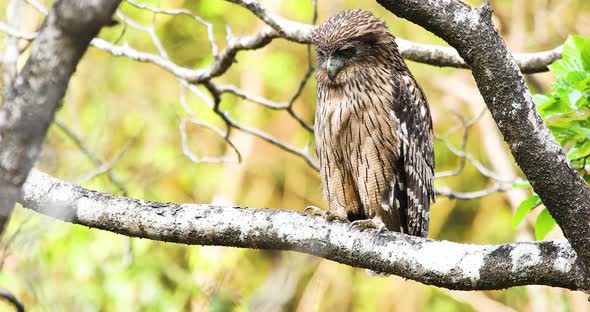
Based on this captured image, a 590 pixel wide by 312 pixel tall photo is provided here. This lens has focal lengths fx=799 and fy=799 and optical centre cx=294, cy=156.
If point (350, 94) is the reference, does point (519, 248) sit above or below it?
above

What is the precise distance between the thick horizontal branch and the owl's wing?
92 centimetres

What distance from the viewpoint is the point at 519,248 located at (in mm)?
2438

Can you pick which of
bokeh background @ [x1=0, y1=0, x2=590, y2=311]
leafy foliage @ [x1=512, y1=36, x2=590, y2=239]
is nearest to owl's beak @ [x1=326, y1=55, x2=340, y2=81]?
leafy foliage @ [x1=512, y1=36, x2=590, y2=239]

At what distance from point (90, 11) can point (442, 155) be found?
641 centimetres

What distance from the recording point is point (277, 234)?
2.67m

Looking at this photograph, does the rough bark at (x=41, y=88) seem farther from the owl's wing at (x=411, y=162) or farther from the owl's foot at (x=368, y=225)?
the owl's wing at (x=411, y=162)

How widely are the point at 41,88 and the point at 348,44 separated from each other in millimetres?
2533

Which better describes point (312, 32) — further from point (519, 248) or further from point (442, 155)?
point (442, 155)

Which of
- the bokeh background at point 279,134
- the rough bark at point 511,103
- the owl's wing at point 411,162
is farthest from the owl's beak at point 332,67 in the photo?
the bokeh background at point 279,134

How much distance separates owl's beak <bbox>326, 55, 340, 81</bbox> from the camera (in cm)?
357

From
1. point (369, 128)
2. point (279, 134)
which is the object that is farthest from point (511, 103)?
point (279, 134)

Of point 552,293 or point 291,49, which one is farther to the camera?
point 291,49

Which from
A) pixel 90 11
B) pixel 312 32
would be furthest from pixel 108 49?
pixel 90 11

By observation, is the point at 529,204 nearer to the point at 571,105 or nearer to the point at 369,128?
the point at 571,105
